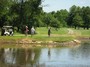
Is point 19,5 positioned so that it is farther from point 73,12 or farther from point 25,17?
point 73,12

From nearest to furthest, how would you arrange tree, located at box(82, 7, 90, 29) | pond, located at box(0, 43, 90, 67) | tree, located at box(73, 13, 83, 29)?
pond, located at box(0, 43, 90, 67), tree, located at box(73, 13, 83, 29), tree, located at box(82, 7, 90, 29)

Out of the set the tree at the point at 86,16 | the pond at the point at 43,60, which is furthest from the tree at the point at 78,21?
the pond at the point at 43,60

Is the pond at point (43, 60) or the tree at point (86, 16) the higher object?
the tree at point (86, 16)

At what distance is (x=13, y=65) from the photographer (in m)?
31.9

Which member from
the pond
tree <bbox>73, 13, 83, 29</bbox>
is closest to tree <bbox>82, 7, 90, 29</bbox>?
tree <bbox>73, 13, 83, 29</bbox>

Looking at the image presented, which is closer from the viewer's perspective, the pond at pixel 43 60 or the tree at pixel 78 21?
the pond at pixel 43 60

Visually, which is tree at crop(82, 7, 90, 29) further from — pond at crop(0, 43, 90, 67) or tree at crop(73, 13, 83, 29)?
pond at crop(0, 43, 90, 67)

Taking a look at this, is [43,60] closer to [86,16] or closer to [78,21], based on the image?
[78,21]

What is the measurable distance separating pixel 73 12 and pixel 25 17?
102 metres

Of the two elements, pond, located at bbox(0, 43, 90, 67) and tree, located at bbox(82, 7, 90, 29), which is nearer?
pond, located at bbox(0, 43, 90, 67)

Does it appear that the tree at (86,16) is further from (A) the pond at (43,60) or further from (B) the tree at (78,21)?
(A) the pond at (43,60)

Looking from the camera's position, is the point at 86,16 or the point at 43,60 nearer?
the point at 43,60

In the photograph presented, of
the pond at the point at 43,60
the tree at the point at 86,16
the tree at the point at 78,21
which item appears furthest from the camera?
the tree at the point at 86,16

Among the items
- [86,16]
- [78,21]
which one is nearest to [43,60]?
[78,21]
